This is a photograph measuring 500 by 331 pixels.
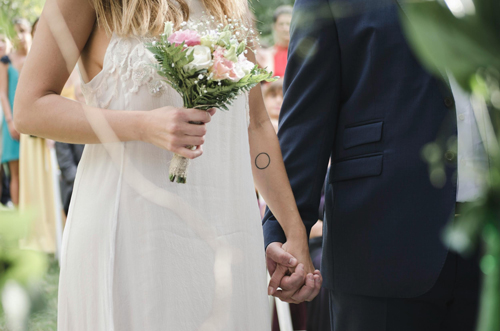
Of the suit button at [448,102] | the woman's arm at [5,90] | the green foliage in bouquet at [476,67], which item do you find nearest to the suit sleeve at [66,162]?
the suit button at [448,102]

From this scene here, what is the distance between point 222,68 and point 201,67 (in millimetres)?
49

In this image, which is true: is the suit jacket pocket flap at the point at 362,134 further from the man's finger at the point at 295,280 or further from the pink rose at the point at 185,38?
the pink rose at the point at 185,38

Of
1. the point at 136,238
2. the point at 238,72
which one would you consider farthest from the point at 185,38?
the point at 136,238

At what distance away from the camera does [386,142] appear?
1579mm

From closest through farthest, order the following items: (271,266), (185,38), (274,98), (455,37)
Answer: (455,37)
(185,38)
(271,266)
(274,98)

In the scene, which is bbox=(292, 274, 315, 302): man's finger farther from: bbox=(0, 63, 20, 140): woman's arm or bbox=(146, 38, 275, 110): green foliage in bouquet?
bbox=(0, 63, 20, 140): woman's arm

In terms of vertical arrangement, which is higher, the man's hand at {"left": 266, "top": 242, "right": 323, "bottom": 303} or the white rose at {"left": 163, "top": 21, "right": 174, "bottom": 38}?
the white rose at {"left": 163, "top": 21, "right": 174, "bottom": 38}

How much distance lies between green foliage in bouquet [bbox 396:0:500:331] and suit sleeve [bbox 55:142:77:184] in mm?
4739

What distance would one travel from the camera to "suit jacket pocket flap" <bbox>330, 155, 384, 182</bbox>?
62.5 inches

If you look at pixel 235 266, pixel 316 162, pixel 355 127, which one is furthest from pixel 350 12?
pixel 235 266

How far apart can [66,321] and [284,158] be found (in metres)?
0.83

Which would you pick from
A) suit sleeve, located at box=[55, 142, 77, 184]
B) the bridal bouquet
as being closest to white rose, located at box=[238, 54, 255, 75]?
the bridal bouquet

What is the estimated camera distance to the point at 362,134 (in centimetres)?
161

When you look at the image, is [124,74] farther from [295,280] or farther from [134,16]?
[295,280]
